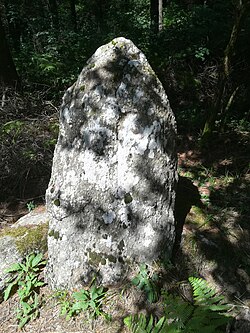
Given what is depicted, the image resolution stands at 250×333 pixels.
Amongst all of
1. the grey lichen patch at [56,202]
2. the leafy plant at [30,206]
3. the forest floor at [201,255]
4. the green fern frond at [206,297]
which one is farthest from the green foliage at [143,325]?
the leafy plant at [30,206]

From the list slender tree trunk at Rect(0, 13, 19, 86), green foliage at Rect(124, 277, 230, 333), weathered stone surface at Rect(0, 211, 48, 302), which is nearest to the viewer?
green foliage at Rect(124, 277, 230, 333)

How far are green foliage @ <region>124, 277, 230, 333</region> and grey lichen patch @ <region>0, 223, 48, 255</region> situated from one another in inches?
49.1

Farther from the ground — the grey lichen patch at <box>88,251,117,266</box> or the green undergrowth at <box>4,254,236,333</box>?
the grey lichen patch at <box>88,251,117,266</box>

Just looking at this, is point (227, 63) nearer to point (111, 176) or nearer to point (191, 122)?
point (191, 122)

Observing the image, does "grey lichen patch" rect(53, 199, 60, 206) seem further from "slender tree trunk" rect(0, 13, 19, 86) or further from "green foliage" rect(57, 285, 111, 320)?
"slender tree trunk" rect(0, 13, 19, 86)

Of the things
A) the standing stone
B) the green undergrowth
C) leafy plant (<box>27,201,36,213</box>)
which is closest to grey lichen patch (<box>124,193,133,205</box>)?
the standing stone

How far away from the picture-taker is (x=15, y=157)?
4344 millimetres

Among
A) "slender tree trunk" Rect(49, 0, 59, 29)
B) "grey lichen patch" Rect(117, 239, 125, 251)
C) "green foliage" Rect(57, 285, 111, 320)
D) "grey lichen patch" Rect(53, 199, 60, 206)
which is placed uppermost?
"slender tree trunk" Rect(49, 0, 59, 29)

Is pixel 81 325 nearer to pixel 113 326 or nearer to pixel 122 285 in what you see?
pixel 113 326

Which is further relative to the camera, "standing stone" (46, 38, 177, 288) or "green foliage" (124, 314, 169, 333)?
"standing stone" (46, 38, 177, 288)

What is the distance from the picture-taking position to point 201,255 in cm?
290

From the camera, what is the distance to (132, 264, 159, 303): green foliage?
2.56m

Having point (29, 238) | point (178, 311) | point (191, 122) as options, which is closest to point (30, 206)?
point (29, 238)

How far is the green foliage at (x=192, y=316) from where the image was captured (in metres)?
2.12
